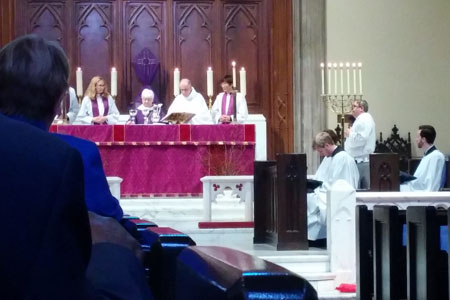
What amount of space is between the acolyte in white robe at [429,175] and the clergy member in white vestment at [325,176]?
3.38 feet

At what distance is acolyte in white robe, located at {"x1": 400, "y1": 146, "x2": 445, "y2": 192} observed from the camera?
10.1m

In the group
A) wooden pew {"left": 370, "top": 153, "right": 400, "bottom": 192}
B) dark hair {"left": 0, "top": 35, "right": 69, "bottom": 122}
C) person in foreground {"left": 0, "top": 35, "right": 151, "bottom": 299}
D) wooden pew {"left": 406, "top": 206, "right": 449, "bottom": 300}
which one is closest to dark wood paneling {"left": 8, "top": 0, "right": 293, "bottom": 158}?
wooden pew {"left": 370, "top": 153, "right": 400, "bottom": 192}

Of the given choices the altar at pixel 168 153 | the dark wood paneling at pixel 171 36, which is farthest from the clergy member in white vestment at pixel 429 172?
the dark wood paneling at pixel 171 36

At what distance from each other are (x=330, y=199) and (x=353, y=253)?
540mm

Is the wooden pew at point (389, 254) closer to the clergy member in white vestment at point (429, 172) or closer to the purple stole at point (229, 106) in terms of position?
the clergy member in white vestment at point (429, 172)

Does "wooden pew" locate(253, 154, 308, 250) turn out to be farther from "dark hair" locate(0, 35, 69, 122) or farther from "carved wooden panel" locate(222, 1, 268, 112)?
"dark hair" locate(0, 35, 69, 122)

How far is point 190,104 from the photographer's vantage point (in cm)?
1249

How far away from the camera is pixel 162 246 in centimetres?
193

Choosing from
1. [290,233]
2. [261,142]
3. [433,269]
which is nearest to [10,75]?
[433,269]

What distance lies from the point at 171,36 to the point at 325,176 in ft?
16.9

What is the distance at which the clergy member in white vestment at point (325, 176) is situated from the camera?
866 centimetres

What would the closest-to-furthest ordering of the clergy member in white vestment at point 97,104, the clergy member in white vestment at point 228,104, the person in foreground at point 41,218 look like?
1. the person in foreground at point 41,218
2. the clergy member in white vestment at point 97,104
3. the clergy member in white vestment at point 228,104

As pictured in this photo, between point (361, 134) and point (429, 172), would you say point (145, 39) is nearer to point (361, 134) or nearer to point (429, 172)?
point (361, 134)

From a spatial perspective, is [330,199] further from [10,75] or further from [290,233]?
[10,75]
